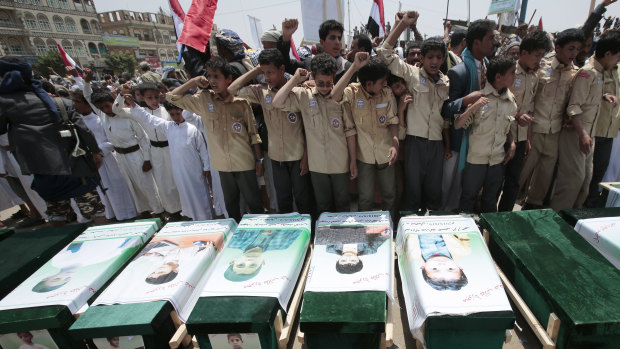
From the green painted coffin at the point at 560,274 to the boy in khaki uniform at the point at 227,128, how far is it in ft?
7.56

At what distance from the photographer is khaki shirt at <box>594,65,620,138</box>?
3127 millimetres

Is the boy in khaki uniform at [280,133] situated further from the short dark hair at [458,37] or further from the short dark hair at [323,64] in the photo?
the short dark hair at [458,37]

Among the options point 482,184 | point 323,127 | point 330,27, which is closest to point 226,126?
point 323,127

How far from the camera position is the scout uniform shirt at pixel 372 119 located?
8.86 ft

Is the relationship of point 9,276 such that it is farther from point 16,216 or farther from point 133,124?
point 16,216

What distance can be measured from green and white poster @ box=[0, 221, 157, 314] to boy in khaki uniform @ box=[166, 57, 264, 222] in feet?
3.09

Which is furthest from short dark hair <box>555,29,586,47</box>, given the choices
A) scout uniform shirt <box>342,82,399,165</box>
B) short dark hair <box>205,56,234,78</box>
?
short dark hair <box>205,56,234,78</box>

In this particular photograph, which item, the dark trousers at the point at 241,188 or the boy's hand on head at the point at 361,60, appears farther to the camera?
the dark trousers at the point at 241,188

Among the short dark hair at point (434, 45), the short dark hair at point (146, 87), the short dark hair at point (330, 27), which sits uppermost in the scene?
the short dark hair at point (330, 27)

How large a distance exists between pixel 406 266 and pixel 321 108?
1565mm

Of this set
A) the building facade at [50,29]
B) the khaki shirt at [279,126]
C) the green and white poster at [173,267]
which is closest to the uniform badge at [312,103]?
the khaki shirt at [279,126]

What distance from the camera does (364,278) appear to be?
198 cm

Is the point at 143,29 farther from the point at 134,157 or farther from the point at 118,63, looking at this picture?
the point at 134,157

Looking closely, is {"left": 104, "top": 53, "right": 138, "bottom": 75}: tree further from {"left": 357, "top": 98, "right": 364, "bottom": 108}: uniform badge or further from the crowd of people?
{"left": 357, "top": 98, "right": 364, "bottom": 108}: uniform badge
